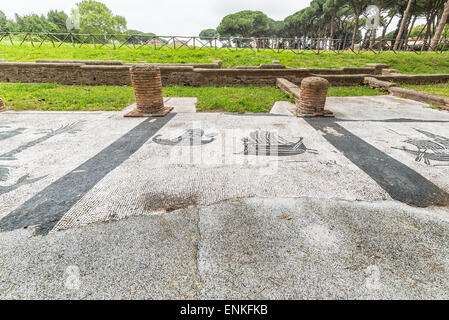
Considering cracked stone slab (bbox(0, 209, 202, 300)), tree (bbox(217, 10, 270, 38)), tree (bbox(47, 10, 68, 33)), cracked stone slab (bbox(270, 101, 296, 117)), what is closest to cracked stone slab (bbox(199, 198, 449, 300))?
cracked stone slab (bbox(0, 209, 202, 300))

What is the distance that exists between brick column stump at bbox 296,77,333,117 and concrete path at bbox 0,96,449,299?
1363mm

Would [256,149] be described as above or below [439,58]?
below

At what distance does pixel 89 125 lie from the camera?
168 inches

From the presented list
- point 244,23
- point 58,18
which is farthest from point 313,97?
point 58,18

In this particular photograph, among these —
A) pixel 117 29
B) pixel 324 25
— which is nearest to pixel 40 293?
pixel 324 25

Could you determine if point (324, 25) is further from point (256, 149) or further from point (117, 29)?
point (256, 149)

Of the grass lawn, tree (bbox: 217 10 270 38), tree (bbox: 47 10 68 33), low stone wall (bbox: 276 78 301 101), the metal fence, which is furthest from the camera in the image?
tree (bbox: 47 10 68 33)

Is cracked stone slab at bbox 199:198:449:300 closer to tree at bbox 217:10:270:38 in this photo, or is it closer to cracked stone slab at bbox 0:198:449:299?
cracked stone slab at bbox 0:198:449:299

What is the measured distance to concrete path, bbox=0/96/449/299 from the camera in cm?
134

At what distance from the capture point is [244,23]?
1713 inches

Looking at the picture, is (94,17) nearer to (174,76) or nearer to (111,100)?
(174,76)

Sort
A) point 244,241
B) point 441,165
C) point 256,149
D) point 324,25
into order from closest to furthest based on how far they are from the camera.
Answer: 1. point 244,241
2. point 441,165
3. point 256,149
4. point 324,25
